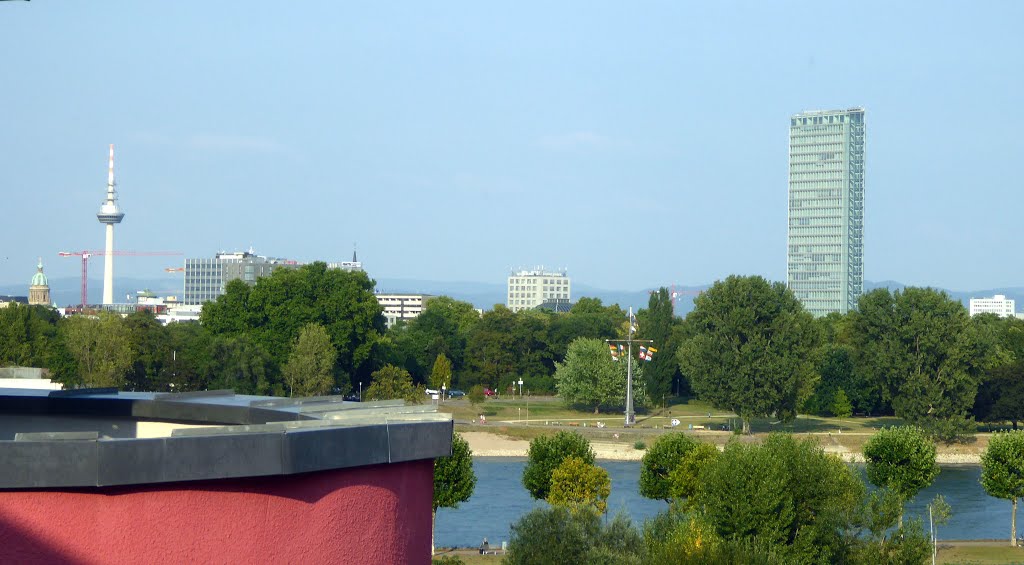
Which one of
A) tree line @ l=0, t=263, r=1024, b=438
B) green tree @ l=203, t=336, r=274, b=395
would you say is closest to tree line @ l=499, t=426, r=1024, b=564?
tree line @ l=0, t=263, r=1024, b=438

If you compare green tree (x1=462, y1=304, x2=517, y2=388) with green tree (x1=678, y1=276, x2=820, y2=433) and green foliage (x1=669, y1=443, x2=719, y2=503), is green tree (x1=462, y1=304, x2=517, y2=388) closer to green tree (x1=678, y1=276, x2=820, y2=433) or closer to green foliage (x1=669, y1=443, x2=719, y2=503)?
green tree (x1=678, y1=276, x2=820, y2=433)

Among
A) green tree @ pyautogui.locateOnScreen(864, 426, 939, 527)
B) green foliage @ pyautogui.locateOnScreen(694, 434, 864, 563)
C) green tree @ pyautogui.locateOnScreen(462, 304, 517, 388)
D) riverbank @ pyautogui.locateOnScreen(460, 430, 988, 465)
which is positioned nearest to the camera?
green foliage @ pyautogui.locateOnScreen(694, 434, 864, 563)

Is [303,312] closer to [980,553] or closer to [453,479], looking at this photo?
[453,479]

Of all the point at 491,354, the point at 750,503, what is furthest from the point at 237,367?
the point at 750,503

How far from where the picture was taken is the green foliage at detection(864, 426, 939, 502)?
37.5m

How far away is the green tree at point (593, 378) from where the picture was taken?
66.4m

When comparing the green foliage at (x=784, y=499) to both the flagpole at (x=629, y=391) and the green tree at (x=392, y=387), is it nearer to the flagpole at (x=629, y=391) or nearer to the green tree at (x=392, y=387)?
the flagpole at (x=629, y=391)

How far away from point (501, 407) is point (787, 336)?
642 inches

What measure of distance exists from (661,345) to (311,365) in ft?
65.8

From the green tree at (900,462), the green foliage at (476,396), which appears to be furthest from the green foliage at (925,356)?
the green tree at (900,462)

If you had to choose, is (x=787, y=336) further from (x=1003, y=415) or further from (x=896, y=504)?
(x=896, y=504)

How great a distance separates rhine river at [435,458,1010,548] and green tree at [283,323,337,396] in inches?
Result: 564

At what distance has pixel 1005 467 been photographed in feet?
123

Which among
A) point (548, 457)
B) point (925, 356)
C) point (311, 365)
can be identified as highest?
point (925, 356)
